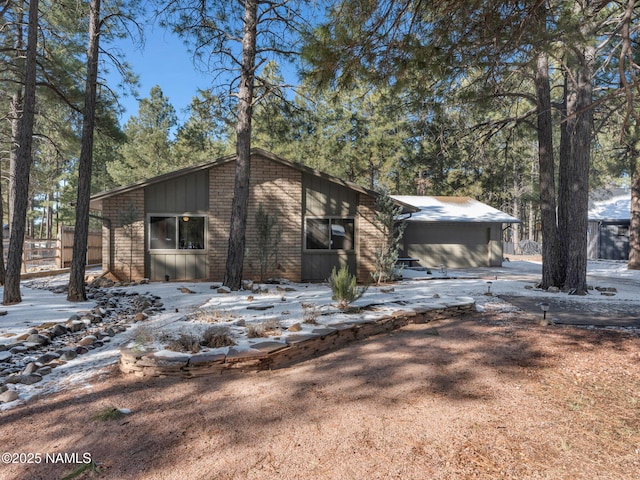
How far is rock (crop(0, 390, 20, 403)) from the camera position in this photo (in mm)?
3273

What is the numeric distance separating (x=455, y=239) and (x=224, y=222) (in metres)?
10.6

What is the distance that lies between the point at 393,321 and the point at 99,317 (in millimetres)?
4827

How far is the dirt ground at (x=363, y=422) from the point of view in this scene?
231cm

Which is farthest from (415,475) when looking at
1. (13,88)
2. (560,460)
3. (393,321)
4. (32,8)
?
(13,88)

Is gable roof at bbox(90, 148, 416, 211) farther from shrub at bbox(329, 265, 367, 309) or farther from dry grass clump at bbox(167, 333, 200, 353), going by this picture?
dry grass clump at bbox(167, 333, 200, 353)

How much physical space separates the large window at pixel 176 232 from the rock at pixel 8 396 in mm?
7391

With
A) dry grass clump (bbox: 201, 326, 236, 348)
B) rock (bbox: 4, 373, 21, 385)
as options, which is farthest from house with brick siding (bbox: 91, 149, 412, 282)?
rock (bbox: 4, 373, 21, 385)

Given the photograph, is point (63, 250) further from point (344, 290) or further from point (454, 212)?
point (454, 212)

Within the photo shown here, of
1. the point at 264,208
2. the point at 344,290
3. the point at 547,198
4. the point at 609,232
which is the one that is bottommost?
the point at 344,290

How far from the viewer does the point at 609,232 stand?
856 inches

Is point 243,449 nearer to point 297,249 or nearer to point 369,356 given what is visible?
point 369,356

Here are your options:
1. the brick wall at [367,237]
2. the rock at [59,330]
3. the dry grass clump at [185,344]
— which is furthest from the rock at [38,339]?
the brick wall at [367,237]

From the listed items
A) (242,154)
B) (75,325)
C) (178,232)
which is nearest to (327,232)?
(242,154)

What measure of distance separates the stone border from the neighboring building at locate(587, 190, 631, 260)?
76.0 feet
